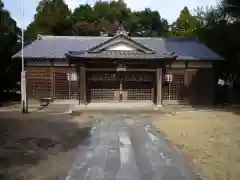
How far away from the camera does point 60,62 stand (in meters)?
27.3

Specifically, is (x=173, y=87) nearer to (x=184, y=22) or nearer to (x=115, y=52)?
(x=115, y=52)

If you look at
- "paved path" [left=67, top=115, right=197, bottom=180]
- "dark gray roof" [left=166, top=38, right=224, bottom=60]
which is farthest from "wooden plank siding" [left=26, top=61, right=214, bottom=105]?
"paved path" [left=67, top=115, right=197, bottom=180]

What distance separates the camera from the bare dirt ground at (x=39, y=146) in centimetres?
752

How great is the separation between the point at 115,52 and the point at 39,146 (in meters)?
15.7

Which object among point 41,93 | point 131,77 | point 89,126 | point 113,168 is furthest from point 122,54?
point 113,168

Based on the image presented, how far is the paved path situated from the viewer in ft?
23.3

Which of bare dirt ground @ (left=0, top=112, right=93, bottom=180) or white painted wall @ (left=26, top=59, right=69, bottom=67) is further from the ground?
white painted wall @ (left=26, top=59, right=69, bottom=67)

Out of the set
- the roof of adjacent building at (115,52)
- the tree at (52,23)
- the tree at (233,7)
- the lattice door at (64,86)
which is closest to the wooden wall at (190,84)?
the roof of adjacent building at (115,52)

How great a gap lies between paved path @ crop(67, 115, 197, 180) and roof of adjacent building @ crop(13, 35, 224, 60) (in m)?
12.2

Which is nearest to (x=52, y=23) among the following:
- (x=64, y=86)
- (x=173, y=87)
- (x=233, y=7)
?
(x=64, y=86)

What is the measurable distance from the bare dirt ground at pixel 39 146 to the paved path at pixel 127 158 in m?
0.41

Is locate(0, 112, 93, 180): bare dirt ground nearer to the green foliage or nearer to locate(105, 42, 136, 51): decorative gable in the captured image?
locate(105, 42, 136, 51): decorative gable

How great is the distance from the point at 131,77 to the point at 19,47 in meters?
12.0

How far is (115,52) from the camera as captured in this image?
25453mm
